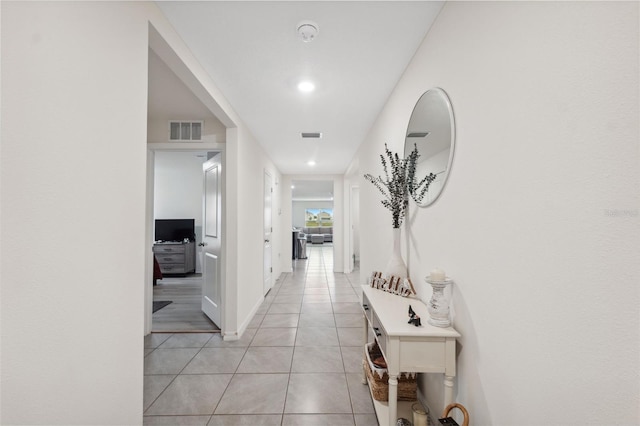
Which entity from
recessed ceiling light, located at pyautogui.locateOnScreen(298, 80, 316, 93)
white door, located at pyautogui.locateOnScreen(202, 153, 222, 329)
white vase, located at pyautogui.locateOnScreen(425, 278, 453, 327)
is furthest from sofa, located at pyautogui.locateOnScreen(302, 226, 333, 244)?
white vase, located at pyautogui.locateOnScreen(425, 278, 453, 327)

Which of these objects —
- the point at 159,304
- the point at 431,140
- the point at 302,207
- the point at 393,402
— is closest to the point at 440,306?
the point at 393,402

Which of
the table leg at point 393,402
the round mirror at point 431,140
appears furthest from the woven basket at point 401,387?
the round mirror at point 431,140

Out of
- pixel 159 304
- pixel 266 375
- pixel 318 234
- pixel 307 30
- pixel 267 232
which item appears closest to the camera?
pixel 307 30

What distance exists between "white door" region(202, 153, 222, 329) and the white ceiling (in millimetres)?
891

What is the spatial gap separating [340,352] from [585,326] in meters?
2.30

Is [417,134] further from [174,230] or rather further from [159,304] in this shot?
[174,230]

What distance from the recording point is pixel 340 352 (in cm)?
269

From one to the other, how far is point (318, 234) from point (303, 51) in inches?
494

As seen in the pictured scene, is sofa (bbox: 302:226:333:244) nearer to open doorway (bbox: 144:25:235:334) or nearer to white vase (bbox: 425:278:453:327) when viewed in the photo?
open doorway (bbox: 144:25:235:334)

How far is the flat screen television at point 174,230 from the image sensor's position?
6.49 metres

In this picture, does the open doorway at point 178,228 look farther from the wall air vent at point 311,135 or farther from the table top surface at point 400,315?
the table top surface at point 400,315

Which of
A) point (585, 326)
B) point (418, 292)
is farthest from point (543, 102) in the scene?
point (418, 292)

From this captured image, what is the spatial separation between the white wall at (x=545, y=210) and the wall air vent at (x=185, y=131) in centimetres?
271

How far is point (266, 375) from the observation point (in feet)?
7.54
